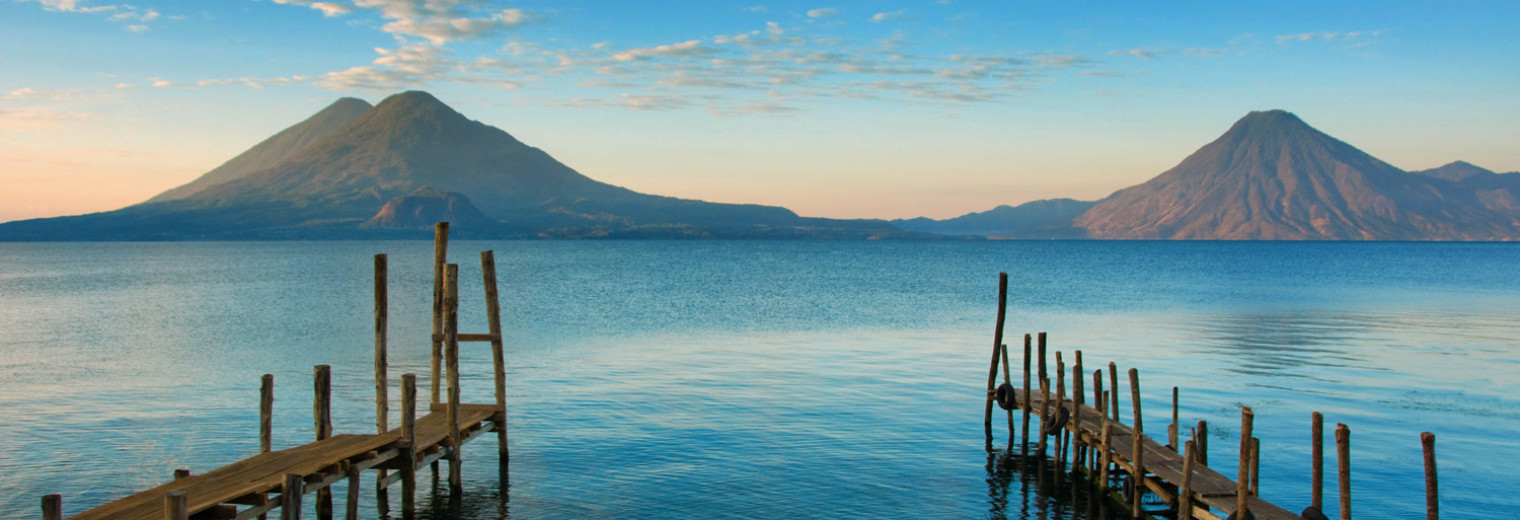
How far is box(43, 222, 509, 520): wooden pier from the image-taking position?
1283 centimetres

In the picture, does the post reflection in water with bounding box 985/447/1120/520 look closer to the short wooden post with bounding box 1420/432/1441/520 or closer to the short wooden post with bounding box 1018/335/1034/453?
the short wooden post with bounding box 1018/335/1034/453

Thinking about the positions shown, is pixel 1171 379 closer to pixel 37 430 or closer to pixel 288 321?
pixel 37 430

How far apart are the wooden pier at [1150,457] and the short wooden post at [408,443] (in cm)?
1184

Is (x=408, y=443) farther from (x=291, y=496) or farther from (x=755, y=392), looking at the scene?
(x=755, y=392)

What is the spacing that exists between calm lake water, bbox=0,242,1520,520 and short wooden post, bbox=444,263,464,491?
579 mm

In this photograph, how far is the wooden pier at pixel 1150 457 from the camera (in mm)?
13547

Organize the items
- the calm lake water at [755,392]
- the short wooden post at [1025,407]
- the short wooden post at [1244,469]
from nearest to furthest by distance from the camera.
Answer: the short wooden post at [1244,469] < the calm lake water at [755,392] < the short wooden post at [1025,407]

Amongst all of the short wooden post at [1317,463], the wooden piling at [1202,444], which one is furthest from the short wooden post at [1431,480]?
the wooden piling at [1202,444]

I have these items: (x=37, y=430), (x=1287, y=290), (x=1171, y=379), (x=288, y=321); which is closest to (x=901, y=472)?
(x=1171, y=379)

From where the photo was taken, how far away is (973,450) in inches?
888

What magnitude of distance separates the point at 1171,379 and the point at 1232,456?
415 inches

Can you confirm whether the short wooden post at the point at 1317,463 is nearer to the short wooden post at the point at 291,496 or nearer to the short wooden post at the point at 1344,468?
the short wooden post at the point at 1344,468

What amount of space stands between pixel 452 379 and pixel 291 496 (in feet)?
17.5

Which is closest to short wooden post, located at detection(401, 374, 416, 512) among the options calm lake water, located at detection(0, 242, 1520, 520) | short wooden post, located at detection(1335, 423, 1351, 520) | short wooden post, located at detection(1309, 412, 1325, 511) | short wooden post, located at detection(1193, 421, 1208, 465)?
calm lake water, located at detection(0, 242, 1520, 520)
